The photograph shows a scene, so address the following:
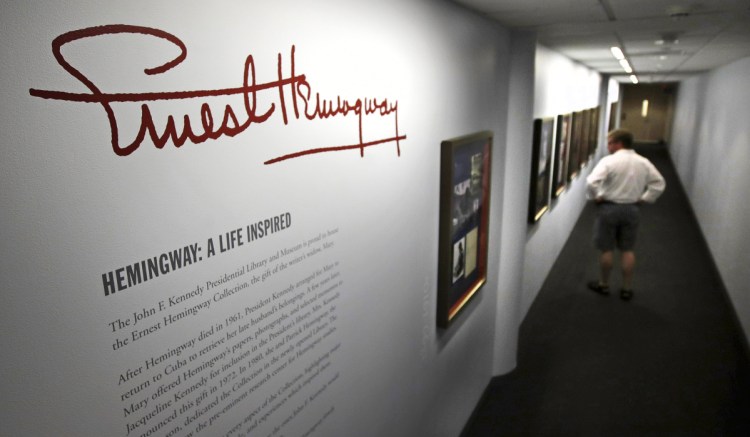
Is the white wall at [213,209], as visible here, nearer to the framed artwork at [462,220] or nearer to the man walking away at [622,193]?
the framed artwork at [462,220]

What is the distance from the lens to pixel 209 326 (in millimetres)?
1202

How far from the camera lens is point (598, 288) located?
5539 mm

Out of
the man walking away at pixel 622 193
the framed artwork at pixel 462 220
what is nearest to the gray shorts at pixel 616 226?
the man walking away at pixel 622 193

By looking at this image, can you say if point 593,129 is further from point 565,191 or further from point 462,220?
point 462,220

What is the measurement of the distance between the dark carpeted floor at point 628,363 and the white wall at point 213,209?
1598mm

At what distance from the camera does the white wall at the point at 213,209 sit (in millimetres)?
841

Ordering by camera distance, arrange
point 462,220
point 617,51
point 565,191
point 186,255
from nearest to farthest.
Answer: point 186,255 → point 462,220 → point 617,51 → point 565,191

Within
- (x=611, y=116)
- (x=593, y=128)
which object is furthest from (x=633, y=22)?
(x=611, y=116)

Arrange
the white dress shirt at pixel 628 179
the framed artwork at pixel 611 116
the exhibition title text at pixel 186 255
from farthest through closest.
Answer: the framed artwork at pixel 611 116 < the white dress shirt at pixel 628 179 < the exhibition title text at pixel 186 255

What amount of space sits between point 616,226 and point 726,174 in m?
1.55

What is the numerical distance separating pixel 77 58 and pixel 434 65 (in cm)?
160

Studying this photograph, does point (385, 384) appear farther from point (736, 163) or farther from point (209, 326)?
point (736, 163)

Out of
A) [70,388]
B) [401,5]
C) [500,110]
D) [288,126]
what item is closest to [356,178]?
[288,126]
